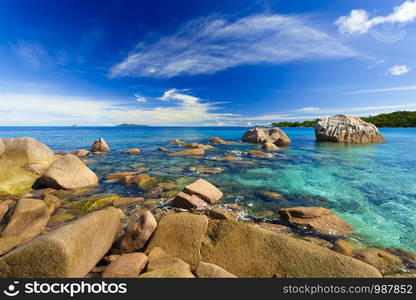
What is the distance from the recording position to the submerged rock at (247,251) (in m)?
3.39

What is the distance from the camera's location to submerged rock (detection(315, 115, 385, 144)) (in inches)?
1377

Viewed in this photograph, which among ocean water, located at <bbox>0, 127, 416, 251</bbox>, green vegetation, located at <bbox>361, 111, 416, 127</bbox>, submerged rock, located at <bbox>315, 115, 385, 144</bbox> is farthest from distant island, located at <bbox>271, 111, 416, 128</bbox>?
ocean water, located at <bbox>0, 127, 416, 251</bbox>

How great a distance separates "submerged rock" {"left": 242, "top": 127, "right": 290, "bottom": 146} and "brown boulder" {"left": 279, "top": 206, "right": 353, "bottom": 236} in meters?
27.4

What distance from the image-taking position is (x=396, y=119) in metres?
99.9

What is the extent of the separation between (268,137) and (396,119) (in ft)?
380

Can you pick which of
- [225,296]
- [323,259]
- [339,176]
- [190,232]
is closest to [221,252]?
[190,232]

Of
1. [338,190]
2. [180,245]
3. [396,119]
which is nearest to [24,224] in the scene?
[180,245]

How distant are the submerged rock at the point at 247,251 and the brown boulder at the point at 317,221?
2.46 meters

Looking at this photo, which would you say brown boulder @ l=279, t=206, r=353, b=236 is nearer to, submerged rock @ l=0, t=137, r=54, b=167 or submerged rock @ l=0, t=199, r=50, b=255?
submerged rock @ l=0, t=199, r=50, b=255

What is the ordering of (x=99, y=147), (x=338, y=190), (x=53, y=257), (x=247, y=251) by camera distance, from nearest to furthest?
(x=53, y=257)
(x=247, y=251)
(x=338, y=190)
(x=99, y=147)

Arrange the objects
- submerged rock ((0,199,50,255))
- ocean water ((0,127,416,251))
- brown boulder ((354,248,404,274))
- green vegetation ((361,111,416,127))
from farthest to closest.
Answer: green vegetation ((361,111,416,127)) < ocean water ((0,127,416,251)) < submerged rock ((0,199,50,255)) < brown boulder ((354,248,404,274))

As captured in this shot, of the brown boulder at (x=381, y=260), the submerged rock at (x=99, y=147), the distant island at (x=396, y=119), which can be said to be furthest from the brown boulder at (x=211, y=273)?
the distant island at (x=396, y=119)

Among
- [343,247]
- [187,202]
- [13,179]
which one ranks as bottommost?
[343,247]

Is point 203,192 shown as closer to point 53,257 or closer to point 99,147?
point 53,257
